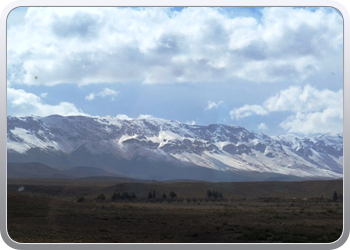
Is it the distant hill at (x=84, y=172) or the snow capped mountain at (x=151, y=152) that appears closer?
the distant hill at (x=84, y=172)

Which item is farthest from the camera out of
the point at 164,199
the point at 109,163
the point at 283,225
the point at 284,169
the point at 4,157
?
the point at 284,169

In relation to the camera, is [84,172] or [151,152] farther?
[151,152]

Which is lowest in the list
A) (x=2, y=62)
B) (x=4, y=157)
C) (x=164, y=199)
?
(x=164, y=199)

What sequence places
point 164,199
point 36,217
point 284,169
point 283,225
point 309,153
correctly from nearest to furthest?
point 283,225
point 36,217
point 164,199
point 284,169
point 309,153

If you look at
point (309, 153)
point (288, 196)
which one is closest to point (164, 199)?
point (288, 196)

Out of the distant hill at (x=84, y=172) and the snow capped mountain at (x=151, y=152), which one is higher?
the snow capped mountain at (x=151, y=152)

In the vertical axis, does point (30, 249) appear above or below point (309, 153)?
below

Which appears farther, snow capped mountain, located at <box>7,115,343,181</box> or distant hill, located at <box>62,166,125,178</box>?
snow capped mountain, located at <box>7,115,343,181</box>

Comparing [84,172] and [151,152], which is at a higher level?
[151,152]

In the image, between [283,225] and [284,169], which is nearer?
[283,225]

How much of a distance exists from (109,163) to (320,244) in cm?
10994

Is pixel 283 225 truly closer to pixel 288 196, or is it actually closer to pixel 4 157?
pixel 4 157

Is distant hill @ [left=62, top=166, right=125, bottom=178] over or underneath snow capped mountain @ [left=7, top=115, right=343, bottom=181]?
underneath

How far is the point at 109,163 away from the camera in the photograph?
4599 inches
